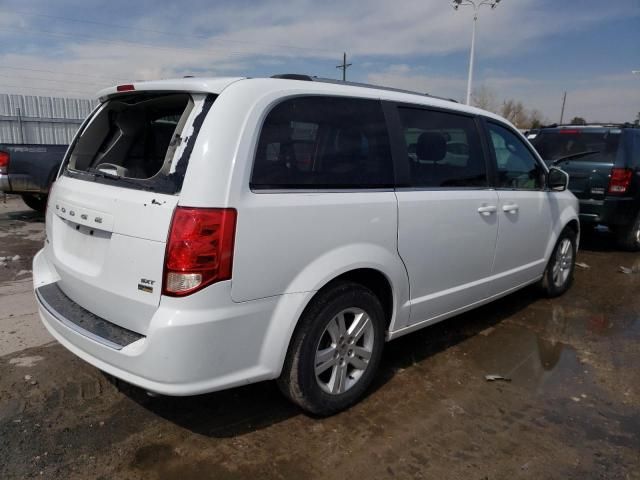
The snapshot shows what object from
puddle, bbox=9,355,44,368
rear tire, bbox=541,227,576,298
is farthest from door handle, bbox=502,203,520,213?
puddle, bbox=9,355,44,368

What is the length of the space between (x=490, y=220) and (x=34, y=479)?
3228 millimetres

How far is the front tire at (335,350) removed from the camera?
263 cm

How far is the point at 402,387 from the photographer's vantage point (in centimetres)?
331

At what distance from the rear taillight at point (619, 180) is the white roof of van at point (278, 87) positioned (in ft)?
15.6

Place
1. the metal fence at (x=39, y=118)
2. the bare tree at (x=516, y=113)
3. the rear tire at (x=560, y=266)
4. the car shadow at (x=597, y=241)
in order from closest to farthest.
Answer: the rear tire at (x=560, y=266) → the car shadow at (x=597, y=241) → the metal fence at (x=39, y=118) → the bare tree at (x=516, y=113)

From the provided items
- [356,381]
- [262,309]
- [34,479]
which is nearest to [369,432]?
[356,381]

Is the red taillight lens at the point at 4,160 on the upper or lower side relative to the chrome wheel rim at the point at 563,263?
upper

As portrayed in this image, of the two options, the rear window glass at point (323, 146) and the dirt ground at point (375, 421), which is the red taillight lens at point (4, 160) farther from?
the rear window glass at point (323, 146)

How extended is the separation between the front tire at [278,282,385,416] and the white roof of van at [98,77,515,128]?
1.08m

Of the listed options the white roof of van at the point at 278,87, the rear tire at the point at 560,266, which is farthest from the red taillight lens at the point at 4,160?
the rear tire at the point at 560,266

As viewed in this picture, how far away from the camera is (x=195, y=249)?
2.19 m

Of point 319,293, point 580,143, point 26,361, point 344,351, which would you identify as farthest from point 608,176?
point 26,361

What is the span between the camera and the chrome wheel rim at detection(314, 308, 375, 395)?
2.80 metres

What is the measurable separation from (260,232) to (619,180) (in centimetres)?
653
